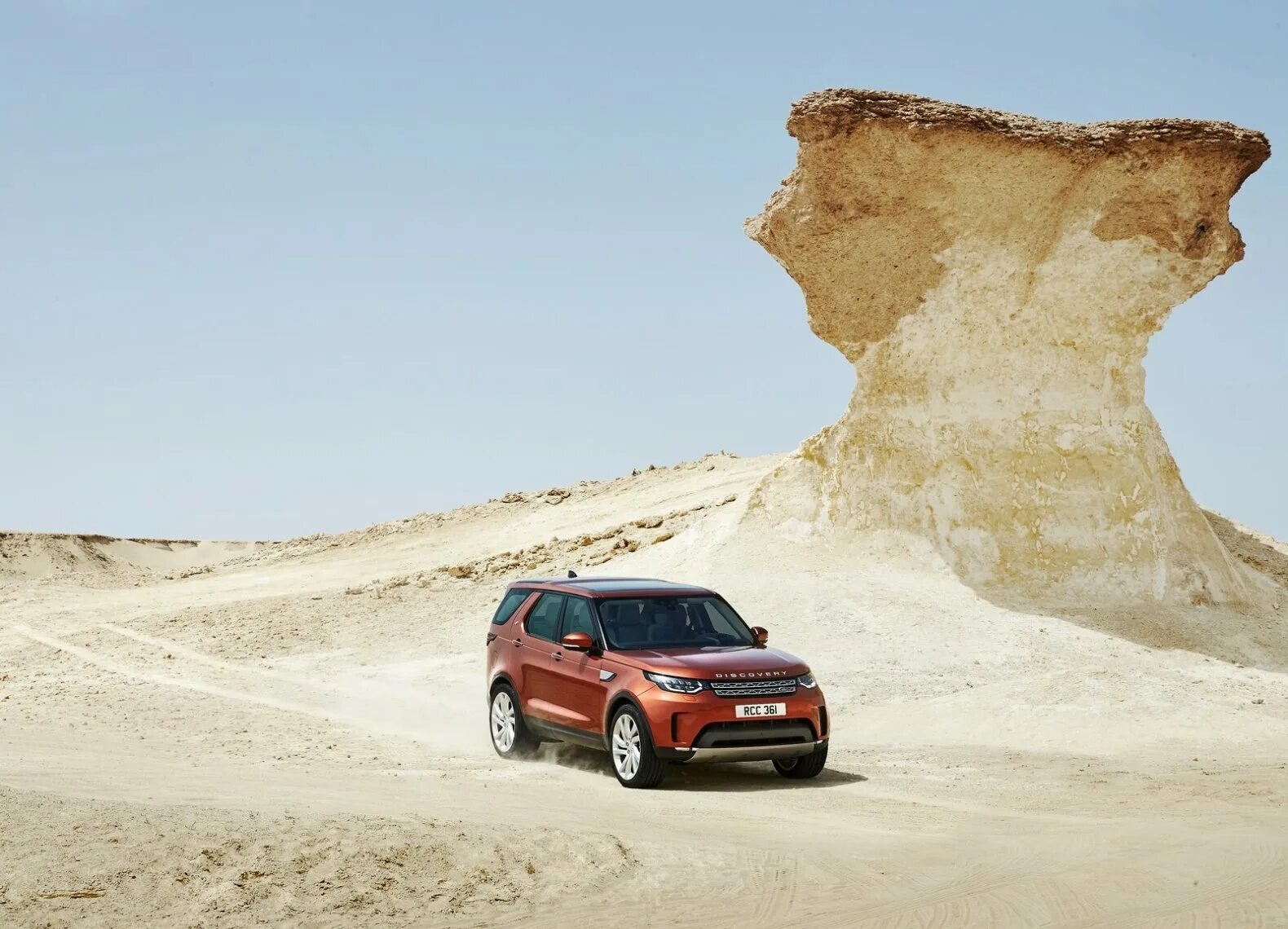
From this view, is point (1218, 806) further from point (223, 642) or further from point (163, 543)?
point (163, 543)

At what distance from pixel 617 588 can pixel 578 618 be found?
51 cm

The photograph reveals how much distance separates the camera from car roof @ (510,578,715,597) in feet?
45.1

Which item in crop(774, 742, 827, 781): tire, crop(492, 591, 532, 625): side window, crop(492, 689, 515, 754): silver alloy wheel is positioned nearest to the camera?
crop(774, 742, 827, 781): tire

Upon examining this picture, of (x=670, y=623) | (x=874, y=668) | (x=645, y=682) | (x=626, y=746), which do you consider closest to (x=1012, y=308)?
(x=874, y=668)

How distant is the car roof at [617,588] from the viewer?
13758 millimetres

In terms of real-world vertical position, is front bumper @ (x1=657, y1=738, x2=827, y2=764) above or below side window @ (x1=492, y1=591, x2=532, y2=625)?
below

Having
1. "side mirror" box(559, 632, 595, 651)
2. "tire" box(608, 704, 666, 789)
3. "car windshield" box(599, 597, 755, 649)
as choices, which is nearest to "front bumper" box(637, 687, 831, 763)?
"tire" box(608, 704, 666, 789)

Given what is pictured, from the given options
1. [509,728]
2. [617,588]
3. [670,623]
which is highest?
[617,588]

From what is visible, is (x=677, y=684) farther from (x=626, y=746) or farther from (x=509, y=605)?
(x=509, y=605)

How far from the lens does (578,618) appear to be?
13789 mm

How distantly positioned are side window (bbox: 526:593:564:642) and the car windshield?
0.72 metres

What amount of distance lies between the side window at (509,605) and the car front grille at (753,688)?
10.6 feet

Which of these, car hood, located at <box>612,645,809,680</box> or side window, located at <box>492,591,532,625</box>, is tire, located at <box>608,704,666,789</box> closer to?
car hood, located at <box>612,645,809,680</box>

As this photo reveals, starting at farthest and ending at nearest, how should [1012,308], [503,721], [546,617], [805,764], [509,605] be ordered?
[1012,308], [509,605], [503,721], [546,617], [805,764]
